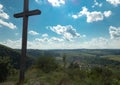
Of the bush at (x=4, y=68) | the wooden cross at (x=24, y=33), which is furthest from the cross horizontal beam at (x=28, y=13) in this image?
the bush at (x=4, y=68)

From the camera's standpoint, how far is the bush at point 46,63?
15.4 metres

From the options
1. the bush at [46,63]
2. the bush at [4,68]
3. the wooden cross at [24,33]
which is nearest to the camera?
the wooden cross at [24,33]

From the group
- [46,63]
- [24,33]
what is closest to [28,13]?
[24,33]

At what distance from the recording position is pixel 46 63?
1555cm

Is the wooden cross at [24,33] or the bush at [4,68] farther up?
the wooden cross at [24,33]

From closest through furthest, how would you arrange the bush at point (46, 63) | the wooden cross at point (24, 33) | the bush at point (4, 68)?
the wooden cross at point (24, 33) → the bush at point (4, 68) → the bush at point (46, 63)

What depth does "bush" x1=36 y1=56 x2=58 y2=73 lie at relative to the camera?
15.4 metres

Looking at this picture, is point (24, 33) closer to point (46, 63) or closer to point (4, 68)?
point (4, 68)

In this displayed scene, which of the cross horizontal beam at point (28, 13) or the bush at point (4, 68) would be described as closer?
the cross horizontal beam at point (28, 13)

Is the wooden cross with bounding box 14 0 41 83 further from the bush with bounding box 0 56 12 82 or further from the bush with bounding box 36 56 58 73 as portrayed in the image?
the bush with bounding box 36 56 58 73

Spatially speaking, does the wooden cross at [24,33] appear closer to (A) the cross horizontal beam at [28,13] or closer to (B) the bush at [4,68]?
(A) the cross horizontal beam at [28,13]

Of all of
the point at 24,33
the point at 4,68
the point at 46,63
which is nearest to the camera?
the point at 24,33

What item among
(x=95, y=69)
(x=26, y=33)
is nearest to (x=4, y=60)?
(x=26, y=33)

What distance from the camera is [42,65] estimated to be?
15.8 metres
